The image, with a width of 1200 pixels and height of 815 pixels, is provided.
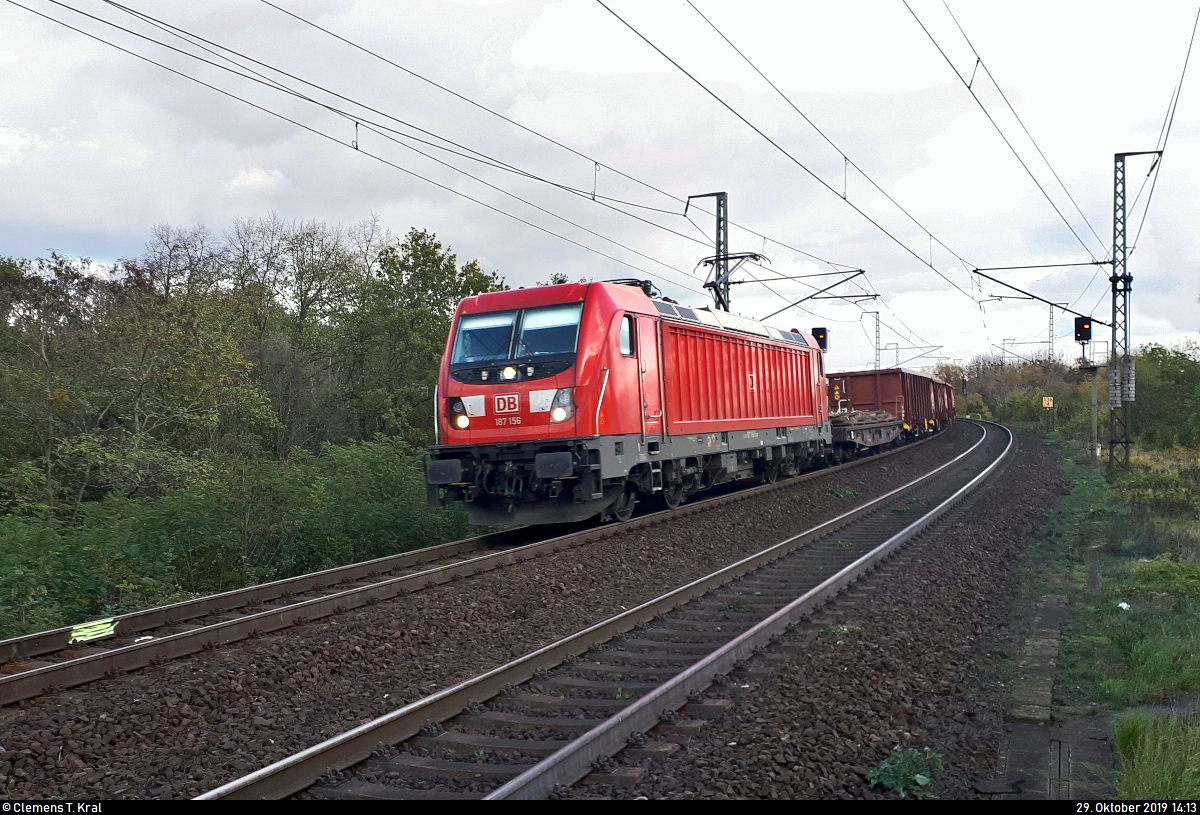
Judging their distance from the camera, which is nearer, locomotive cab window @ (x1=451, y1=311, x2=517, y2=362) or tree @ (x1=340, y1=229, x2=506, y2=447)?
locomotive cab window @ (x1=451, y1=311, x2=517, y2=362)

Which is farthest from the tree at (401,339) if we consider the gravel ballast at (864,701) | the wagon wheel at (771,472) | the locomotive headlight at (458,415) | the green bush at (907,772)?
the green bush at (907,772)

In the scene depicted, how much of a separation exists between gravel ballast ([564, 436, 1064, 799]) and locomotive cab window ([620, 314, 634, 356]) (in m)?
4.96

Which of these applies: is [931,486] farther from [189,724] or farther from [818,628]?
[189,724]

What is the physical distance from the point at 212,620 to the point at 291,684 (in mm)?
2322

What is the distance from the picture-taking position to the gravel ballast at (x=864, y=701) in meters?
4.50

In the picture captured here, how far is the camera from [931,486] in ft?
68.1

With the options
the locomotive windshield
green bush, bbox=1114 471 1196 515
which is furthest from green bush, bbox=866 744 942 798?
green bush, bbox=1114 471 1196 515

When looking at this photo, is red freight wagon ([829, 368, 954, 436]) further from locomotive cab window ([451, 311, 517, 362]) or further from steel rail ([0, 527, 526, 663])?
steel rail ([0, 527, 526, 663])

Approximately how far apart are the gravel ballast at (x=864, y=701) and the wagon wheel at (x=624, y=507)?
492 cm

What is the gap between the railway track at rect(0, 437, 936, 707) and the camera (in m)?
6.40
